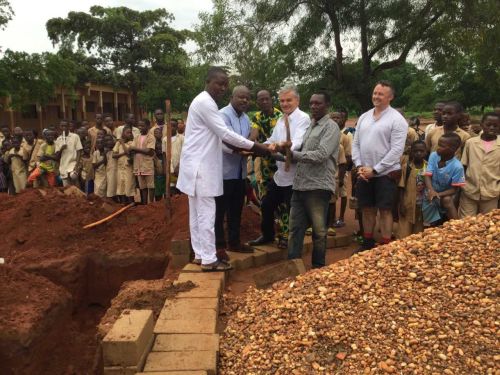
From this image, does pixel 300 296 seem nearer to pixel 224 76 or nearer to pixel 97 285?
pixel 224 76

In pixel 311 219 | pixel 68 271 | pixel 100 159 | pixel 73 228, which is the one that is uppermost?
pixel 100 159

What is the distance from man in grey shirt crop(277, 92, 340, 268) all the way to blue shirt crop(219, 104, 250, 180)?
1.82 ft

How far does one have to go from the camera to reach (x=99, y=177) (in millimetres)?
7949

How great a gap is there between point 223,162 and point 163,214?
6.17 ft

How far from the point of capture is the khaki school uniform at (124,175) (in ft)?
24.9

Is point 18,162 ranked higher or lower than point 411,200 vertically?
higher

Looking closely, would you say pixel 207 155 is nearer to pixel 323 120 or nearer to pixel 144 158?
pixel 323 120

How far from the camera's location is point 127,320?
2.74 metres

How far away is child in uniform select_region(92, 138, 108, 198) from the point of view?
25.9 feet

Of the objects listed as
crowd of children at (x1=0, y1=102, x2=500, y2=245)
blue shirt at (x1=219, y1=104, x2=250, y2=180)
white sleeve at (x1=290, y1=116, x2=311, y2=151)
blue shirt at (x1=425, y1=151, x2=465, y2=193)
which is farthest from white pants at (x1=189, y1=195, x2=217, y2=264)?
blue shirt at (x1=425, y1=151, x2=465, y2=193)

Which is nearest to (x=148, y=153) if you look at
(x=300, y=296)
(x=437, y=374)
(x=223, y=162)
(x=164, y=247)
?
(x=164, y=247)

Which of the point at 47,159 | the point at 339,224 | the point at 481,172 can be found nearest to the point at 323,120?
the point at 481,172

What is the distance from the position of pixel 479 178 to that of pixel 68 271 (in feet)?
14.5

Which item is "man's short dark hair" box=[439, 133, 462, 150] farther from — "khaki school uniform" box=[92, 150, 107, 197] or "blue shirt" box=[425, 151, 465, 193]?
"khaki school uniform" box=[92, 150, 107, 197]
